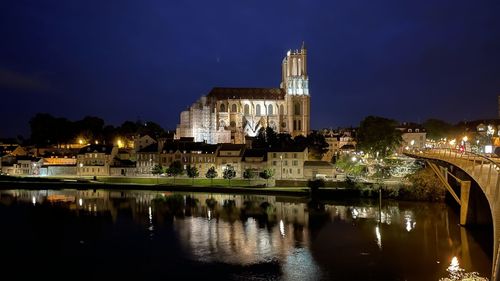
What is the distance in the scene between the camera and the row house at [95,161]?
7344 centimetres

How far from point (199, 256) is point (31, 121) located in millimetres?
87067

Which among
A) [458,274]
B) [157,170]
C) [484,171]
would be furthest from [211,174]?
[458,274]

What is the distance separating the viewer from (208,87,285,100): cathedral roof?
113762 millimetres

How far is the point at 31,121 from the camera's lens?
10444cm

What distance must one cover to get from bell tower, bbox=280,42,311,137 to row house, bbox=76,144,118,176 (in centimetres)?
4669

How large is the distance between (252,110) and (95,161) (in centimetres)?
4523

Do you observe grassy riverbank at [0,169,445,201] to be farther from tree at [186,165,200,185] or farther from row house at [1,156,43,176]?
row house at [1,156,43,176]

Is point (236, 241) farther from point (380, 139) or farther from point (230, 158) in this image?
point (380, 139)

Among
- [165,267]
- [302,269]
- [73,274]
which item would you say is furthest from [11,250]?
[302,269]

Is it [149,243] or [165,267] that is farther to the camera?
[149,243]

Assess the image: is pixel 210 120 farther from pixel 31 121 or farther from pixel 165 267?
pixel 165 267

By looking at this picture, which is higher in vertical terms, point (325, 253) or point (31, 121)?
point (31, 121)

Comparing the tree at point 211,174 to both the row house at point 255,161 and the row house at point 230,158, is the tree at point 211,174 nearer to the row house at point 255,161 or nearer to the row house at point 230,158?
the row house at point 230,158

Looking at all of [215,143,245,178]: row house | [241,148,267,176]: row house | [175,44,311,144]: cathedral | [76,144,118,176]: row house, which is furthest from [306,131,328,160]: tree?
[76,144,118,176]: row house
